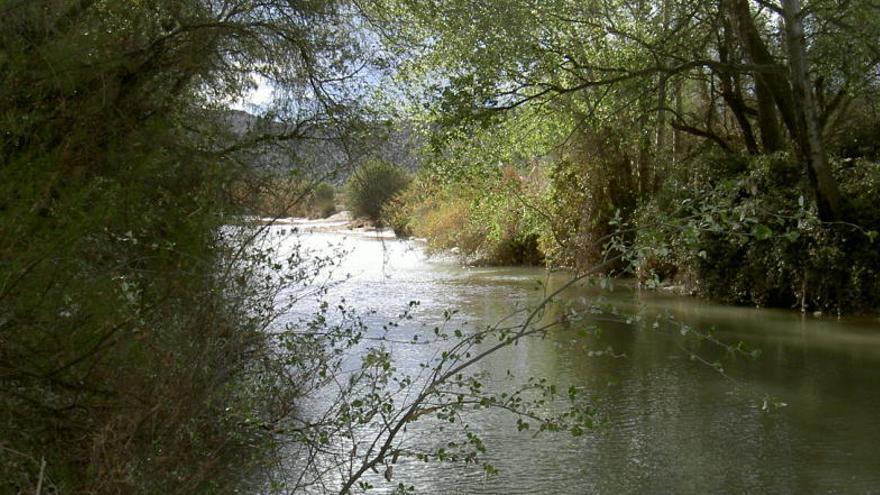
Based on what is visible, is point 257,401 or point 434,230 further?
point 434,230

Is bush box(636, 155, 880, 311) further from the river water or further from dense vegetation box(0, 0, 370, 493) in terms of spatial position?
dense vegetation box(0, 0, 370, 493)

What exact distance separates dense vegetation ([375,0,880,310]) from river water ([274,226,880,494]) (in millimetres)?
1271

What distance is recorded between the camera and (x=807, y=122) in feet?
41.1

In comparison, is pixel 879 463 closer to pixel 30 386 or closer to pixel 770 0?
pixel 30 386

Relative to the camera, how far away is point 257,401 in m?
4.66

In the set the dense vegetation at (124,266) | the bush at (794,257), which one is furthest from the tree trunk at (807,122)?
the dense vegetation at (124,266)

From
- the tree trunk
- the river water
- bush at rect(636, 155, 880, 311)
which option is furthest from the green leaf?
the tree trunk

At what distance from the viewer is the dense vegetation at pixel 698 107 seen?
1248 centimetres

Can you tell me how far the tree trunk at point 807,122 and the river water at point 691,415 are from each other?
1667 mm

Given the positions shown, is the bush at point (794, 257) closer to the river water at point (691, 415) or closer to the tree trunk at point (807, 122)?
the tree trunk at point (807, 122)

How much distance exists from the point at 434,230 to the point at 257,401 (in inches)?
806

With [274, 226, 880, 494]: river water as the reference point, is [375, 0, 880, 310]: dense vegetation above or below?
above

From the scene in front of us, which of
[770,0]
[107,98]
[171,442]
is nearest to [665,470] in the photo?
[171,442]

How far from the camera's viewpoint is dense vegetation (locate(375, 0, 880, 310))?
1248cm
